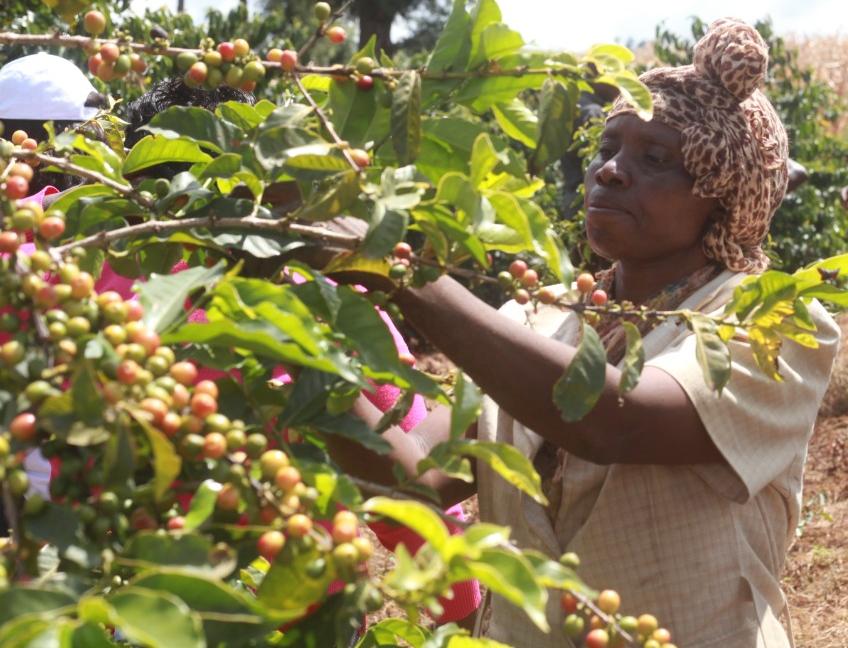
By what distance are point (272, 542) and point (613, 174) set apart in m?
1.33

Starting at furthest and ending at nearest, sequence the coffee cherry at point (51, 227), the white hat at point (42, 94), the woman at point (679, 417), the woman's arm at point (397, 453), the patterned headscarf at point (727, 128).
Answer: the white hat at point (42, 94) < the patterned headscarf at point (727, 128) < the woman at point (679, 417) < the woman's arm at point (397, 453) < the coffee cherry at point (51, 227)

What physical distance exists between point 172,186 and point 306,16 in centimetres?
1885

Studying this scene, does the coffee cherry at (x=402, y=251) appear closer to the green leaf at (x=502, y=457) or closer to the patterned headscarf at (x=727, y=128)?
the green leaf at (x=502, y=457)

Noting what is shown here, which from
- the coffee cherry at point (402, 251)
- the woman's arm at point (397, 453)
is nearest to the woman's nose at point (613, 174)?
the woman's arm at point (397, 453)

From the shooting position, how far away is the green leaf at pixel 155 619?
88 centimetres

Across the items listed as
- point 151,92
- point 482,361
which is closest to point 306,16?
point 151,92

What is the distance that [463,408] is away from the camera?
1.29 metres

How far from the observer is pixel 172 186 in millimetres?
1469

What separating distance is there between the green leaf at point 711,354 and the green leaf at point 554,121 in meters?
0.28

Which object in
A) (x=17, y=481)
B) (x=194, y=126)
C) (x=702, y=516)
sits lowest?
(x=702, y=516)

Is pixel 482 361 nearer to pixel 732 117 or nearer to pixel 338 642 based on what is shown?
pixel 338 642

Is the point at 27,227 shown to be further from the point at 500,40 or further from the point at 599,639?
the point at 599,639

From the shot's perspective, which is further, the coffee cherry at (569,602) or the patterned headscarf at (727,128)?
the patterned headscarf at (727,128)

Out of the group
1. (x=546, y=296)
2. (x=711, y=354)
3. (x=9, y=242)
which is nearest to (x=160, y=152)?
(x=9, y=242)
